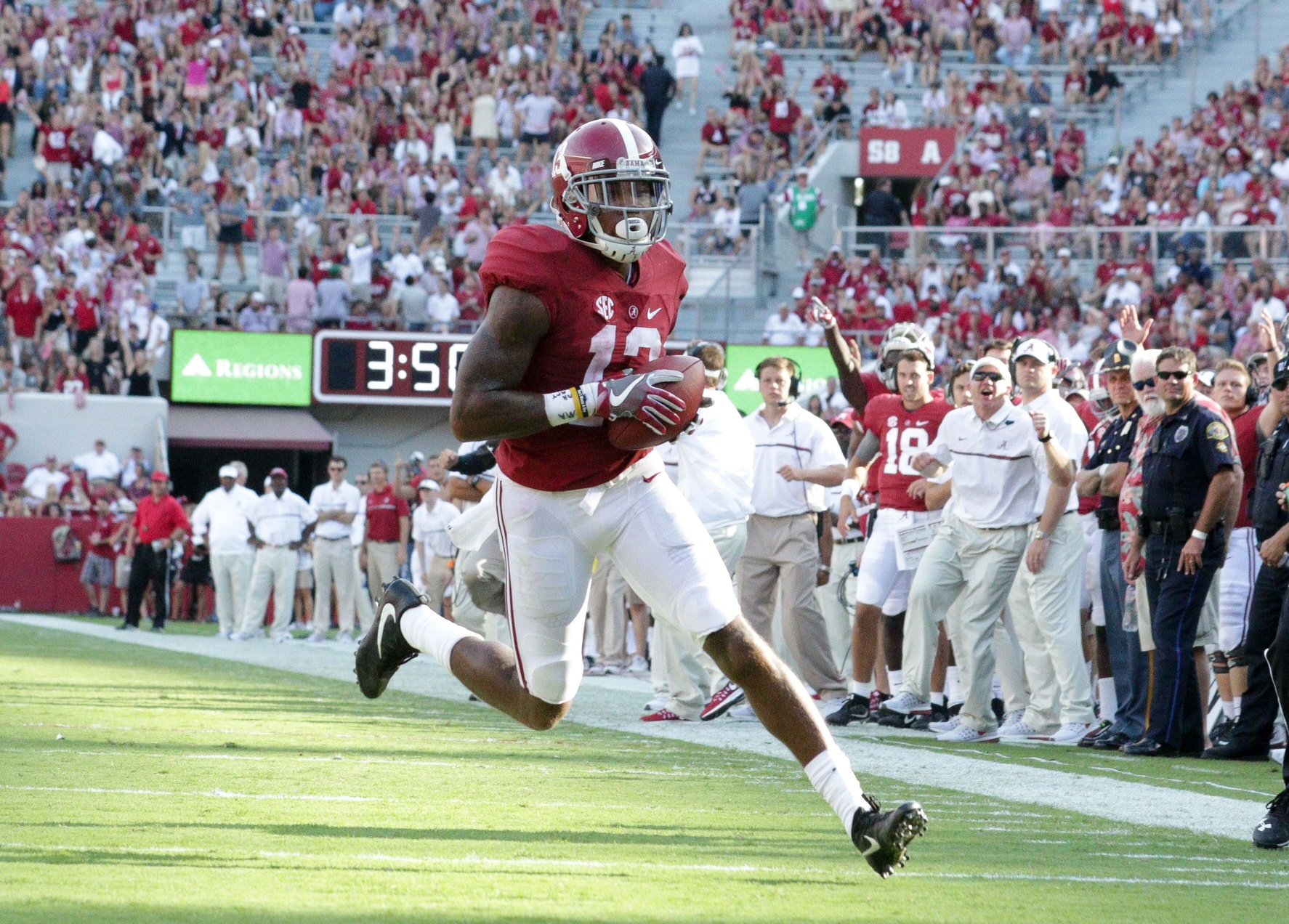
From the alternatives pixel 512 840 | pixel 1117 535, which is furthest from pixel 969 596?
pixel 512 840

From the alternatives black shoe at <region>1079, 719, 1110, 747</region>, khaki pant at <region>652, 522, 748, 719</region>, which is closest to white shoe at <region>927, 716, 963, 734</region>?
black shoe at <region>1079, 719, 1110, 747</region>

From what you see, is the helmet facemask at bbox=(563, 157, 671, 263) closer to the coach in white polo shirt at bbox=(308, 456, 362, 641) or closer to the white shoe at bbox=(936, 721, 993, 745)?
the white shoe at bbox=(936, 721, 993, 745)

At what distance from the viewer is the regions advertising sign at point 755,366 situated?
20766 millimetres

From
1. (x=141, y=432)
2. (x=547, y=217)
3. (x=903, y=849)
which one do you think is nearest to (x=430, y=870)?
(x=903, y=849)

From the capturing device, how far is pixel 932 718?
9.51 metres

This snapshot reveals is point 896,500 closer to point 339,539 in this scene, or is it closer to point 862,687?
point 862,687

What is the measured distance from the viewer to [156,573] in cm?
1750

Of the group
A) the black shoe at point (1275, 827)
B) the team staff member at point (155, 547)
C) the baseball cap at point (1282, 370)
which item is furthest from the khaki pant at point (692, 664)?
the team staff member at point (155, 547)

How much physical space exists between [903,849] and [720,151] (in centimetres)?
2235

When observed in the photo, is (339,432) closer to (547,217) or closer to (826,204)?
(547,217)

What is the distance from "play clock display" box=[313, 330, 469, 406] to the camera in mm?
21562

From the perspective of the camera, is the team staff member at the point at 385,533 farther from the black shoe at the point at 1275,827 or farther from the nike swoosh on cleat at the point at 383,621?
the black shoe at the point at 1275,827

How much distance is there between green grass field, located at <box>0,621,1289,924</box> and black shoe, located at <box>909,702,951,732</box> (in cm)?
117

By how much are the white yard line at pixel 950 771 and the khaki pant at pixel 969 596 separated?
71 centimetres
